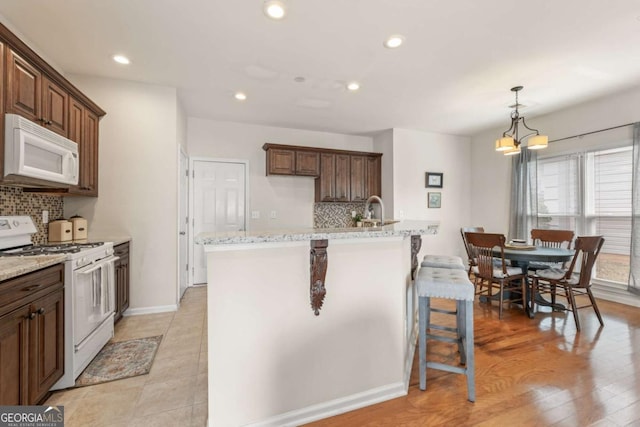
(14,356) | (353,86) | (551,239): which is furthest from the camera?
(551,239)

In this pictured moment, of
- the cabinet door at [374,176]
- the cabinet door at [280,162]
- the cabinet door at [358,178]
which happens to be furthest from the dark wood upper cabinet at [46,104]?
the cabinet door at [374,176]

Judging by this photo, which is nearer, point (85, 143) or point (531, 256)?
point (85, 143)

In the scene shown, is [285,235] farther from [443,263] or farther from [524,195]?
[524,195]

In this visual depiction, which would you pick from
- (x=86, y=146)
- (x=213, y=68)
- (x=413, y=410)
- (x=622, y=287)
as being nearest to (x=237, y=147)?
(x=213, y=68)

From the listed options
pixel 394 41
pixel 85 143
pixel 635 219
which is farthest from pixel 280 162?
pixel 635 219

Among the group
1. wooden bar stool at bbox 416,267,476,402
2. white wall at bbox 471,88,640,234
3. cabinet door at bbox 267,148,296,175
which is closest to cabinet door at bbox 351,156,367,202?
cabinet door at bbox 267,148,296,175

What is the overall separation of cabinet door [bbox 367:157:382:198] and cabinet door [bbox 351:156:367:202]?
0.31 feet

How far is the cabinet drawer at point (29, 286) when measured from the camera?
1.38 metres

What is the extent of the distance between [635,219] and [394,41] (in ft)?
12.4

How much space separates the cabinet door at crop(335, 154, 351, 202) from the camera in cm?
→ 515

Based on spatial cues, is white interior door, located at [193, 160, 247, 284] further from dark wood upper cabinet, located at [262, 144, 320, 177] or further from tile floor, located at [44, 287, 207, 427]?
tile floor, located at [44, 287, 207, 427]

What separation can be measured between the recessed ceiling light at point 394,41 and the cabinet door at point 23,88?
2790 millimetres

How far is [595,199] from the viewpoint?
406 centimetres

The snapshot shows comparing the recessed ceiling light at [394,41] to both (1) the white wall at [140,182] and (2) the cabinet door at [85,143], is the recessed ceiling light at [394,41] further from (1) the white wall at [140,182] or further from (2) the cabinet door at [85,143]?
(2) the cabinet door at [85,143]
